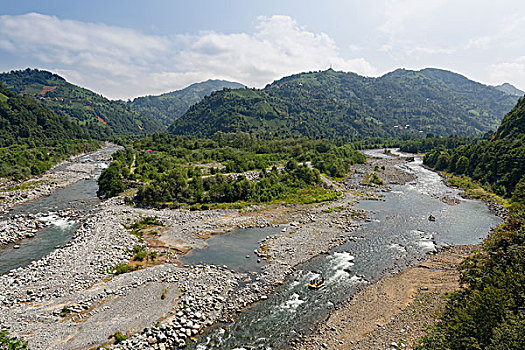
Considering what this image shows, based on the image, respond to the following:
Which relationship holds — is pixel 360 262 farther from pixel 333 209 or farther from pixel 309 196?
pixel 309 196

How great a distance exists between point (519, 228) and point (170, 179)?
54958 mm

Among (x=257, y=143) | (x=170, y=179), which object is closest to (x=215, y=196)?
(x=170, y=179)

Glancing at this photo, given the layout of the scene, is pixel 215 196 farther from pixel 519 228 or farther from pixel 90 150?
pixel 90 150

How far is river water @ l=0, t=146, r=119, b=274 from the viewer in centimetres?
3353

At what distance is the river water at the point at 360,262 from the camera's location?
21828 millimetres

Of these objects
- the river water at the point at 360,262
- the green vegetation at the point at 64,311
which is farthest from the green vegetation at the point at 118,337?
the green vegetation at the point at 64,311

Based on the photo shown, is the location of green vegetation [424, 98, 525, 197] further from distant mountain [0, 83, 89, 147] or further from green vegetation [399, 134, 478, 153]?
distant mountain [0, 83, 89, 147]

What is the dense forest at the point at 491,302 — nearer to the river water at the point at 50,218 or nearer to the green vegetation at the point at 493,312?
the green vegetation at the point at 493,312

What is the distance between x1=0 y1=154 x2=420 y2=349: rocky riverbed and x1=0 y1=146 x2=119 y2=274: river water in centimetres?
262

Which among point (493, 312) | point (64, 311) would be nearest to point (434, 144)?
point (493, 312)

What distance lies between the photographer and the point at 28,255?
33844 mm

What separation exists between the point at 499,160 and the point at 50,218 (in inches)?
3995

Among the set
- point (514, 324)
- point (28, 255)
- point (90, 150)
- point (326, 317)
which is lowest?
point (326, 317)

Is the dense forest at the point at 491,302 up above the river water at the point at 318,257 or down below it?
above
